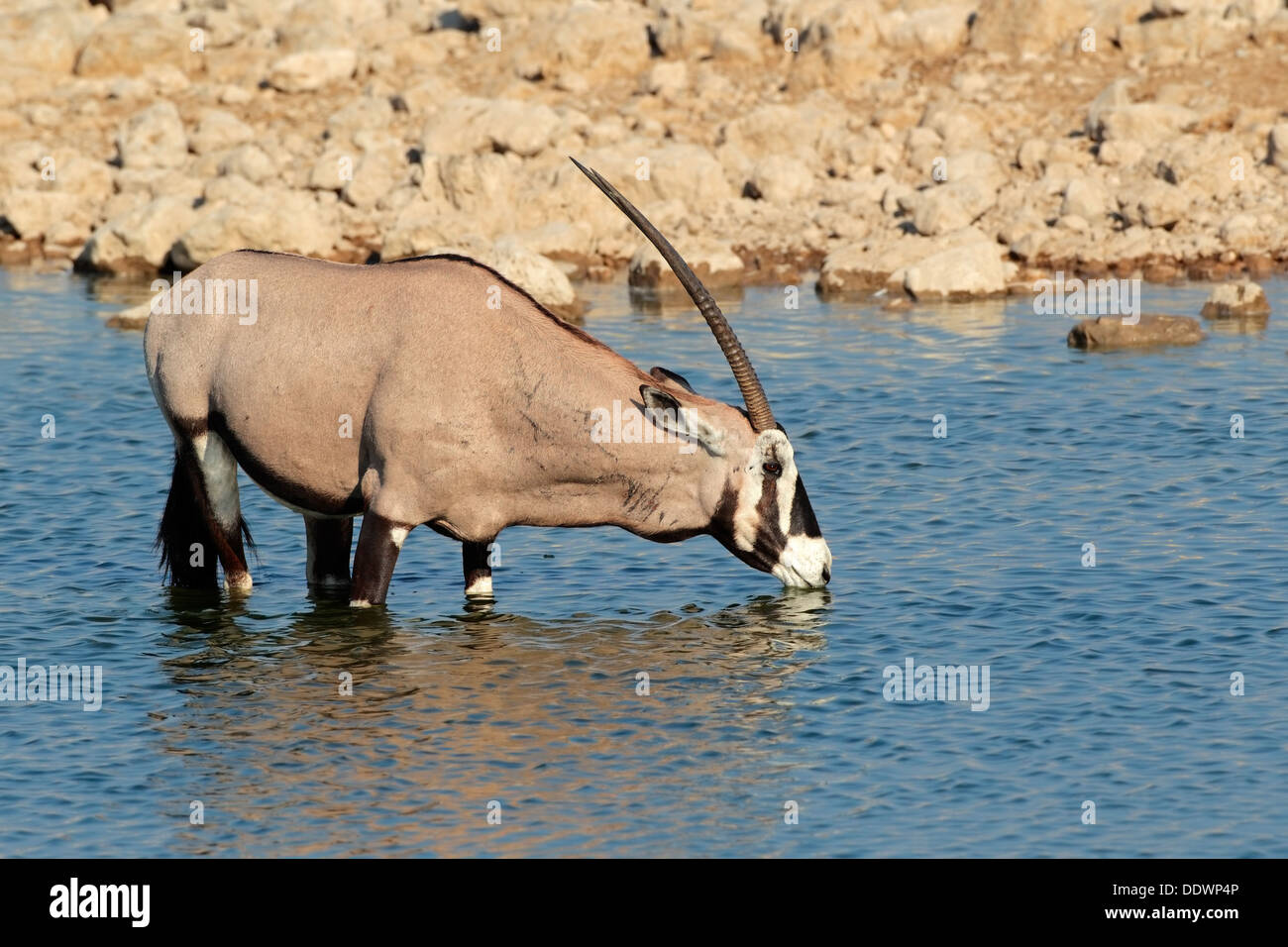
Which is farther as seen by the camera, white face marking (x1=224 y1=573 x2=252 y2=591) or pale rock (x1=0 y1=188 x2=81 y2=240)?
pale rock (x1=0 y1=188 x2=81 y2=240)

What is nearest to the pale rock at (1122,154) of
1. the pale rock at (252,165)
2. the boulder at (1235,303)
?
the boulder at (1235,303)

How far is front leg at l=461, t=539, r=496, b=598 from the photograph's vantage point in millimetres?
14555

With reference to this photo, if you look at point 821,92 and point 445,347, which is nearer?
point 445,347

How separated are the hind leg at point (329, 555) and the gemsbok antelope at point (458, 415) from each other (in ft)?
3.92

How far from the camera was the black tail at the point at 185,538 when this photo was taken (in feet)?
47.4

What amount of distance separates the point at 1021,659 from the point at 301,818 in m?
5.16

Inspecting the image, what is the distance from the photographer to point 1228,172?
32.6m

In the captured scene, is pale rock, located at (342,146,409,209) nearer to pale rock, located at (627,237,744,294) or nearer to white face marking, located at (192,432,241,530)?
pale rock, located at (627,237,744,294)

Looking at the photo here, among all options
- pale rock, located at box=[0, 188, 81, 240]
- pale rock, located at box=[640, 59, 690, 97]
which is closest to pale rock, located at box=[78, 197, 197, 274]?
pale rock, located at box=[0, 188, 81, 240]

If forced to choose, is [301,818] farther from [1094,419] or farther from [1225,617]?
[1094,419]

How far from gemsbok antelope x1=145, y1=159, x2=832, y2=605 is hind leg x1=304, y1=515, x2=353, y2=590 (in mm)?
1194

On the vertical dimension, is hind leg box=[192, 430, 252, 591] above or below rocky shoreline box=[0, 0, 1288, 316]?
below

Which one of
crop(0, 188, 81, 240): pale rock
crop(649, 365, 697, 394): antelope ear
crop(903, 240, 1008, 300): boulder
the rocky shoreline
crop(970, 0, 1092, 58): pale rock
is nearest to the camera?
crop(649, 365, 697, 394): antelope ear

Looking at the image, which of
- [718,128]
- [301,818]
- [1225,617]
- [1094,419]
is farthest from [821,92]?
[301,818]
